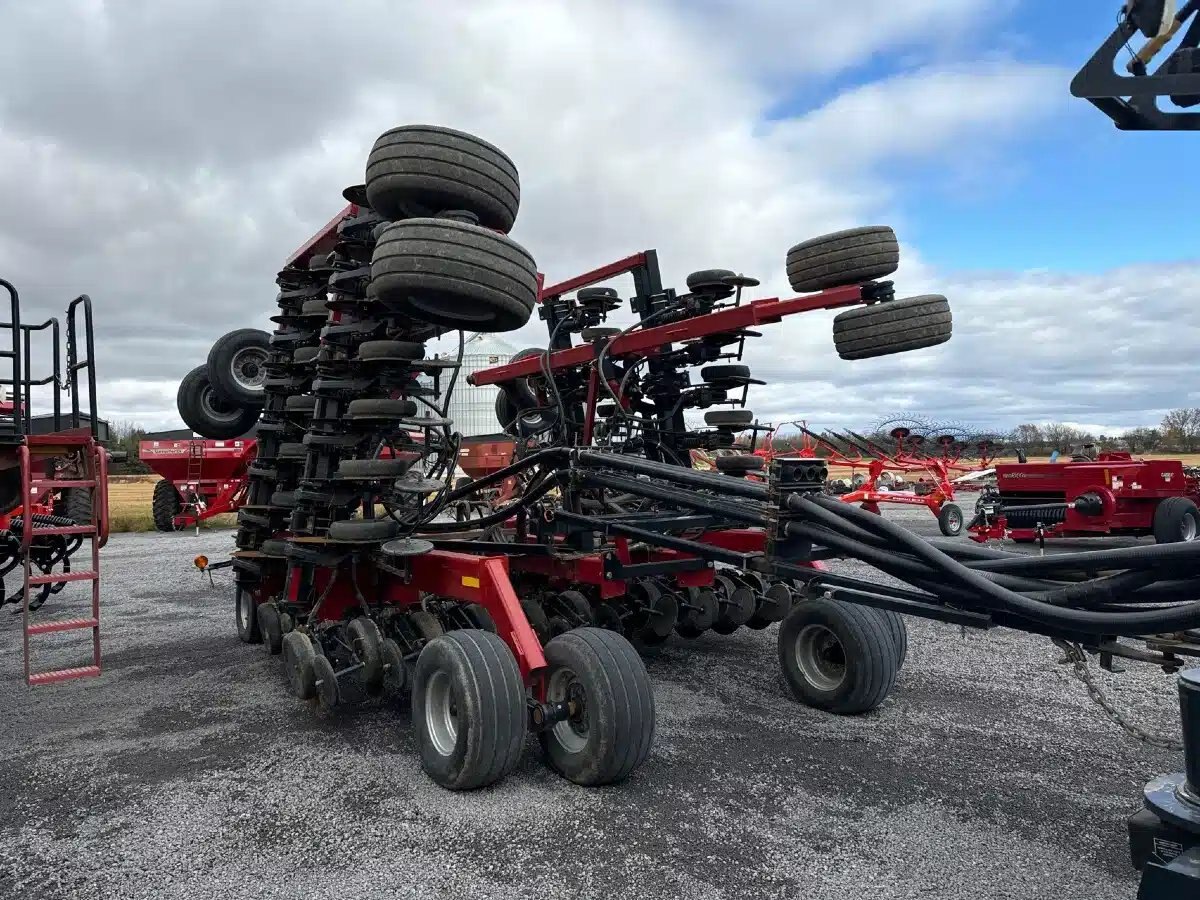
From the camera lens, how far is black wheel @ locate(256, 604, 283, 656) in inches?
229

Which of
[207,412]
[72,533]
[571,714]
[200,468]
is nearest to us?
[571,714]

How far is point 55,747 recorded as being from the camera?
4.61 m

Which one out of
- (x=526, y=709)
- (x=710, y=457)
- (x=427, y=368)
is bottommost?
(x=526, y=709)

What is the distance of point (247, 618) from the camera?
7.04 metres

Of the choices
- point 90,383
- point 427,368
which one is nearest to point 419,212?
point 427,368

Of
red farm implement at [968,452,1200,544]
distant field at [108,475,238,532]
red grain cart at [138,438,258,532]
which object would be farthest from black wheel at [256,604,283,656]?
red grain cart at [138,438,258,532]

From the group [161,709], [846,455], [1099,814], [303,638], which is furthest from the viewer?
[846,455]

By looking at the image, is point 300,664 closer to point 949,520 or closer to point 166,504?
point 949,520

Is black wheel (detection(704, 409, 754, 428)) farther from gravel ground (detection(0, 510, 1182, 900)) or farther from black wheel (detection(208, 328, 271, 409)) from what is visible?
black wheel (detection(208, 328, 271, 409))

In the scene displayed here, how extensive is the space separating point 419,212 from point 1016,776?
396cm

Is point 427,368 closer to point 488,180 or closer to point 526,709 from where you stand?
point 488,180

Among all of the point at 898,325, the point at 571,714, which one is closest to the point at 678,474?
the point at 571,714

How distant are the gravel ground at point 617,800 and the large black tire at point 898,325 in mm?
2172

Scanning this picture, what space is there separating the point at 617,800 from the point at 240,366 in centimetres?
485
